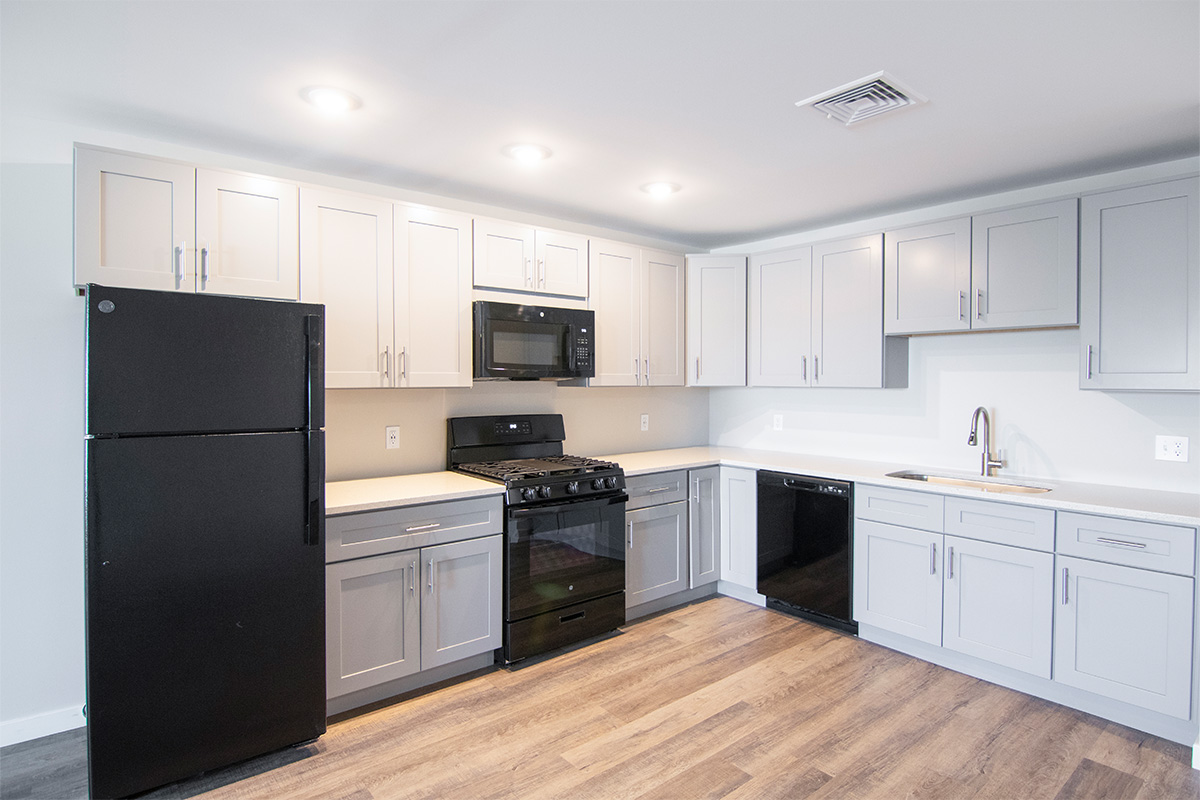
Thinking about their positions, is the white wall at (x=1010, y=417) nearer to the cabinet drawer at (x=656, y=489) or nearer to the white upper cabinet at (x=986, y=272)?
the white upper cabinet at (x=986, y=272)

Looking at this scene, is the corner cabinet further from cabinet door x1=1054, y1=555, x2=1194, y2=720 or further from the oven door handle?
cabinet door x1=1054, y1=555, x2=1194, y2=720

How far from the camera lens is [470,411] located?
3590mm

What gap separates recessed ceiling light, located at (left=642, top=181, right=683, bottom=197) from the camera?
324 centimetres

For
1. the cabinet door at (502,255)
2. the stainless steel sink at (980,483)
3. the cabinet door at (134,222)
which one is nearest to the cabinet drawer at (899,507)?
the stainless steel sink at (980,483)

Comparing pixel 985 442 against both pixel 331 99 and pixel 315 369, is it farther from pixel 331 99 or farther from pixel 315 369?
pixel 331 99

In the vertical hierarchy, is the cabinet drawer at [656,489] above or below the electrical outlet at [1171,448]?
below

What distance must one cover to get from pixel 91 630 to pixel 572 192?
2734 millimetres

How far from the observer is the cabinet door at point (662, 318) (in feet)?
13.4

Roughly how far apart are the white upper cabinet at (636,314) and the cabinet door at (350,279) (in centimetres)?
128

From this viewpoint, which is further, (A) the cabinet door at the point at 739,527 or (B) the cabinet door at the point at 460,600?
(A) the cabinet door at the point at 739,527

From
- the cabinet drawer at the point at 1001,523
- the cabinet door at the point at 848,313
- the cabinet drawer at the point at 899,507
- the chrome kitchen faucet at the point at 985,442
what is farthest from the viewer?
the cabinet door at the point at 848,313

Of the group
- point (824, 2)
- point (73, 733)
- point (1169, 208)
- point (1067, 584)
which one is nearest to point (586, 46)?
point (824, 2)

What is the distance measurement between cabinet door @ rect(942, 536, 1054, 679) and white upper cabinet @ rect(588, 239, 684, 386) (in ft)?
6.40

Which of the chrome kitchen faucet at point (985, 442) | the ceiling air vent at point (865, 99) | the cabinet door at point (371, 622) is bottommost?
the cabinet door at point (371, 622)
